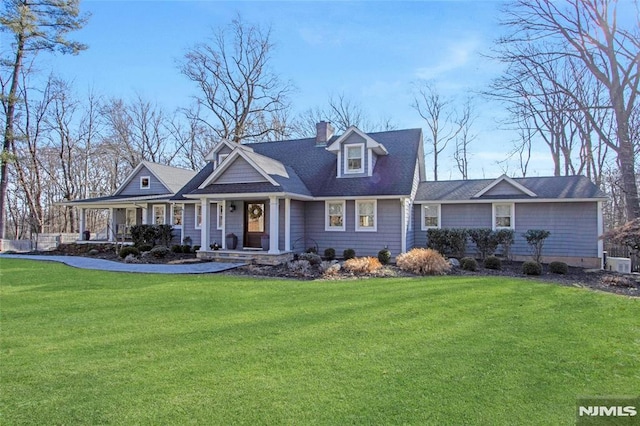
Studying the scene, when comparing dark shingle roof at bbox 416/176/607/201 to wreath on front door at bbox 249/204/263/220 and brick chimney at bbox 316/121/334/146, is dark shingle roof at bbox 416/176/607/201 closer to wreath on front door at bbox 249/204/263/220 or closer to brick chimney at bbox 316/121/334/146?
brick chimney at bbox 316/121/334/146

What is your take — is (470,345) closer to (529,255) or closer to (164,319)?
(164,319)

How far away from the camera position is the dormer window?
16.4m

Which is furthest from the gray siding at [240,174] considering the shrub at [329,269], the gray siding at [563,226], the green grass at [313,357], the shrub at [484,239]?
the gray siding at [563,226]

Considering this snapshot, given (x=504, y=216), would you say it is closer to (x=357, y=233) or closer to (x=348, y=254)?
(x=357, y=233)

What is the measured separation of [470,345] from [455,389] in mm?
1436

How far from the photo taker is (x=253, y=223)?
655 inches

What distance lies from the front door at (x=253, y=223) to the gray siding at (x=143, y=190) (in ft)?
26.8

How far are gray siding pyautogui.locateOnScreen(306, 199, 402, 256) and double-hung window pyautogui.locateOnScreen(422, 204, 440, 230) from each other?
2.38m

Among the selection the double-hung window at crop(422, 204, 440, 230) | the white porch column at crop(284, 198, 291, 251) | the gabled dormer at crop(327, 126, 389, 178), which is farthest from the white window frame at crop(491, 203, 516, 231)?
the white porch column at crop(284, 198, 291, 251)

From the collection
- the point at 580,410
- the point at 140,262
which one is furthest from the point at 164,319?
the point at 140,262

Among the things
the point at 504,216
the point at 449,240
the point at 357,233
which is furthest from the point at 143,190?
the point at 504,216

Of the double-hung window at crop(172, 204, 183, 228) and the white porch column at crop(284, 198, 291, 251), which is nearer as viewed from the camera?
the white porch column at crop(284, 198, 291, 251)

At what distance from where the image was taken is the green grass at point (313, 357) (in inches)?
126

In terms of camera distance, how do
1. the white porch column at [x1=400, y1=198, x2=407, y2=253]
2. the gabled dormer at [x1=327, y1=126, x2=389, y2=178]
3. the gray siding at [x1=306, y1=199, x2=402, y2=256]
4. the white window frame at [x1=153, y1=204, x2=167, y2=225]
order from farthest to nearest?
the white window frame at [x1=153, y1=204, x2=167, y2=225]
the gabled dormer at [x1=327, y1=126, x2=389, y2=178]
the gray siding at [x1=306, y1=199, x2=402, y2=256]
the white porch column at [x1=400, y1=198, x2=407, y2=253]
